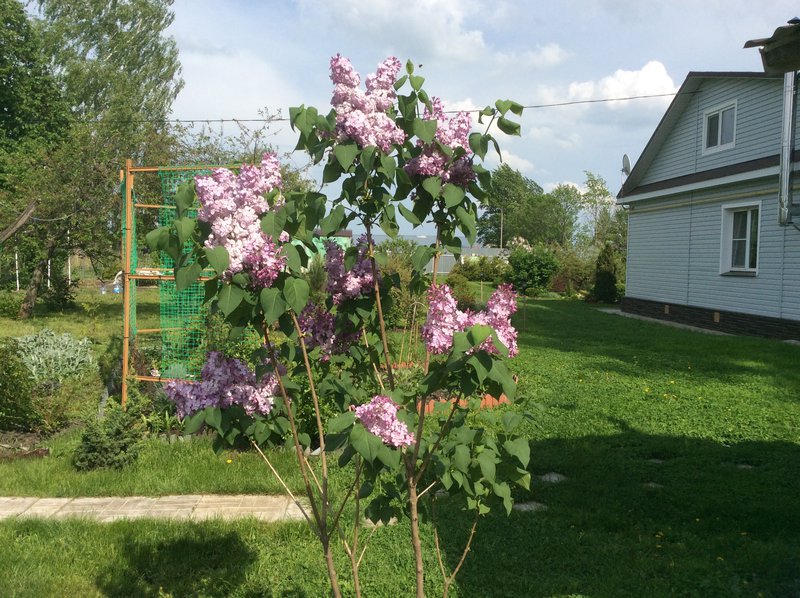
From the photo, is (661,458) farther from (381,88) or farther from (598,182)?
(598,182)

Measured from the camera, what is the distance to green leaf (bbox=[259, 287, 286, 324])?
184 cm

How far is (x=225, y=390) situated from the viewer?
7.08 feet

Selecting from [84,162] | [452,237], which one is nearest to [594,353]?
[452,237]

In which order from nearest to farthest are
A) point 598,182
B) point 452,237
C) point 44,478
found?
point 452,237 → point 44,478 → point 598,182

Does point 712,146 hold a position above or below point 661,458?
above

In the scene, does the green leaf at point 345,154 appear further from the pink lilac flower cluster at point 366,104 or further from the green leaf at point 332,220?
the green leaf at point 332,220

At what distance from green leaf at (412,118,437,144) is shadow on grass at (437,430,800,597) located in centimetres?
223

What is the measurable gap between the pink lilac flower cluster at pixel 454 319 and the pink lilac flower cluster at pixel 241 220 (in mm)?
474

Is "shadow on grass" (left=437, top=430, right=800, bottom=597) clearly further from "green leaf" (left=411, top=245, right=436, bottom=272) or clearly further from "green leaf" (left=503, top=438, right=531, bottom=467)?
"green leaf" (left=411, top=245, right=436, bottom=272)

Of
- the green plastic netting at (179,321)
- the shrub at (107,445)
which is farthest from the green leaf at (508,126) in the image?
the green plastic netting at (179,321)

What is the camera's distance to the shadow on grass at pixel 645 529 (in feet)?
10.4

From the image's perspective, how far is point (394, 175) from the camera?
1.96 m

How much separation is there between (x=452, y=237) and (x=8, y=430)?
535 cm

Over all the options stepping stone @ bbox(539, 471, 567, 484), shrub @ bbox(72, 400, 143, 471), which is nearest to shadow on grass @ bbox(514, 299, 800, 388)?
stepping stone @ bbox(539, 471, 567, 484)
